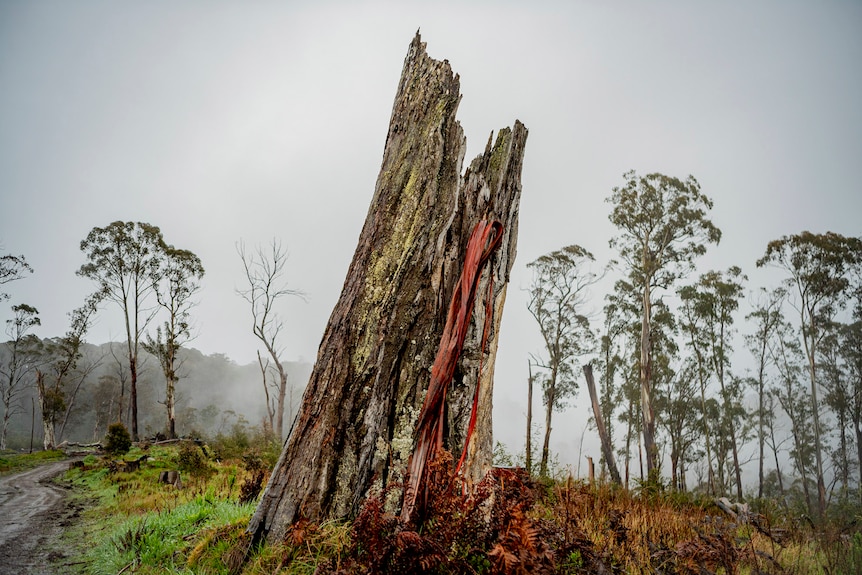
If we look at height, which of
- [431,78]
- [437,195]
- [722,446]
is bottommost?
[722,446]

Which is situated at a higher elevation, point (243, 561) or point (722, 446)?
point (243, 561)

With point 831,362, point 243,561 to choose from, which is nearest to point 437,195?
point 243,561

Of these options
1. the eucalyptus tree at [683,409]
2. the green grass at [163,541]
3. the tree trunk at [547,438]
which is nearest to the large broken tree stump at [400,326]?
the green grass at [163,541]

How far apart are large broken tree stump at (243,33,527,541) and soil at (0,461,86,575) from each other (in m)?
2.62

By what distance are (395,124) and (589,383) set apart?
1033 centimetres

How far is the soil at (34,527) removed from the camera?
11.9 ft

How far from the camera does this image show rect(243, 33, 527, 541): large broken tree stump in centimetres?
239

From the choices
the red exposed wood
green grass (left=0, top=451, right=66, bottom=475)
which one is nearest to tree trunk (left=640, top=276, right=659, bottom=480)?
the red exposed wood

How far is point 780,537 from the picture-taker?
3.32 metres

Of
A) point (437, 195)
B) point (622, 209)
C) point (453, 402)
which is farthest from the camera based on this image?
point (622, 209)

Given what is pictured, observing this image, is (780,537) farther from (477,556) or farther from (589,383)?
(589,383)

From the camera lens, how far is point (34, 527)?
543 cm

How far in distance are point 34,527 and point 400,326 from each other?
20.8 feet

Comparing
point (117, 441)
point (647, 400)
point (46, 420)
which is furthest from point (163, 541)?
point (46, 420)
